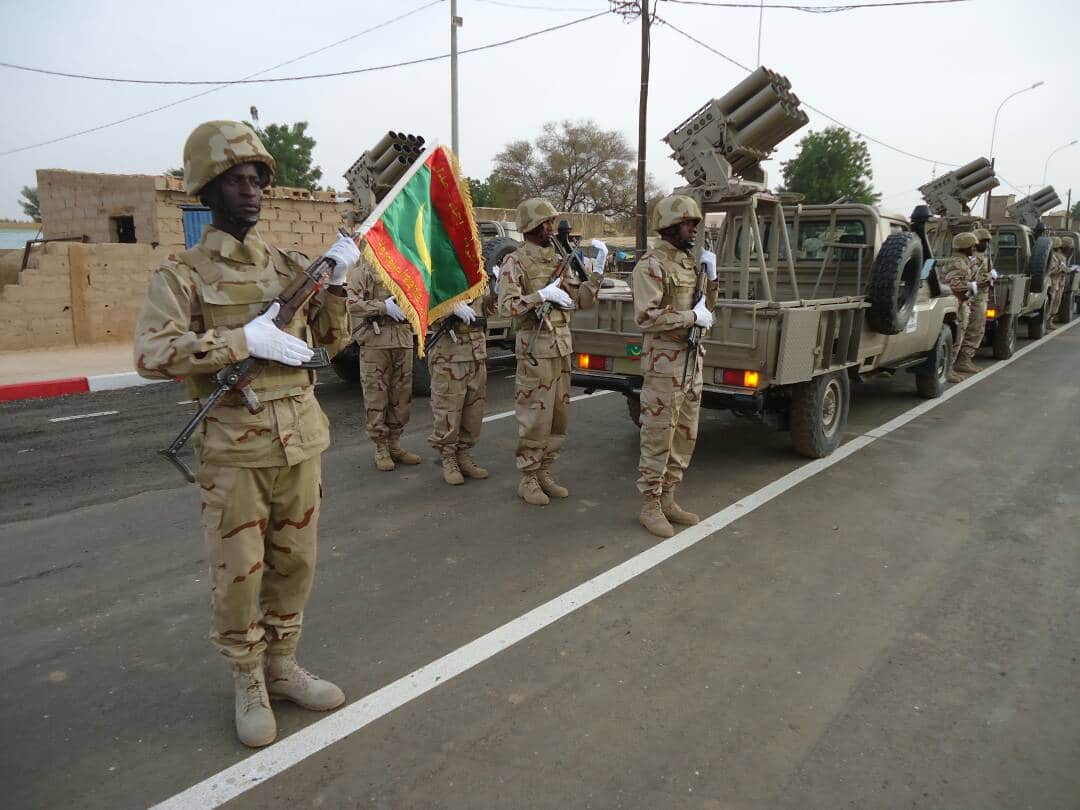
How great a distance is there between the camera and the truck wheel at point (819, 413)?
557 cm

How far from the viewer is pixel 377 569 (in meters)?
3.91

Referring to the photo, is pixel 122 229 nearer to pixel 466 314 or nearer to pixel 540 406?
pixel 466 314

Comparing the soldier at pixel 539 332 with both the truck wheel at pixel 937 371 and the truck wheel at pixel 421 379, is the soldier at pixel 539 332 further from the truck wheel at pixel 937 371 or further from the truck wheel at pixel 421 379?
the truck wheel at pixel 937 371

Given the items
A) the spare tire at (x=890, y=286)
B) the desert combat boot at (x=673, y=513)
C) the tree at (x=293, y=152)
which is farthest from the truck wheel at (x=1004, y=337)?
the tree at (x=293, y=152)

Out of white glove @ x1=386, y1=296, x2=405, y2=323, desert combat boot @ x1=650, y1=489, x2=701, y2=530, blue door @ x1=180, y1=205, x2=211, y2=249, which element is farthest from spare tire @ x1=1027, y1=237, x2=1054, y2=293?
blue door @ x1=180, y1=205, x2=211, y2=249

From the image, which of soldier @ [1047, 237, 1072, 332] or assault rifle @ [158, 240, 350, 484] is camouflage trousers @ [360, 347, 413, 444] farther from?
soldier @ [1047, 237, 1072, 332]

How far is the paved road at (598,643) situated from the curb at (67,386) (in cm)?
386

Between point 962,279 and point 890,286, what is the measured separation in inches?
141

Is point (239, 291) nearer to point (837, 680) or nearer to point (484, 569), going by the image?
point (484, 569)

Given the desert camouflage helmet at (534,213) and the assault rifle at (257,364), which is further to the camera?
the desert camouflage helmet at (534,213)

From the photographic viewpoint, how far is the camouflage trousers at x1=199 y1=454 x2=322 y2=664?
248 cm

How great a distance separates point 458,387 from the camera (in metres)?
5.33

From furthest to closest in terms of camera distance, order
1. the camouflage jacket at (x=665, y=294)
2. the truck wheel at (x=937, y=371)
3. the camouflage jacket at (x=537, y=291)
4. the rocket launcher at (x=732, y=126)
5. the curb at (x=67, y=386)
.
→ the curb at (x=67, y=386)
the truck wheel at (x=937, y=371)
the rocket launcher at (x=732, y=126)
the camouflage jacket at (x=537, y=291)
the camouflage jacket at (x=665, y=294)

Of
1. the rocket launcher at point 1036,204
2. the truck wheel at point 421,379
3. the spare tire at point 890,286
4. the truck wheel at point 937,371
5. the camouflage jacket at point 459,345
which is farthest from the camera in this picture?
the rocket launcher at point 1036,204
